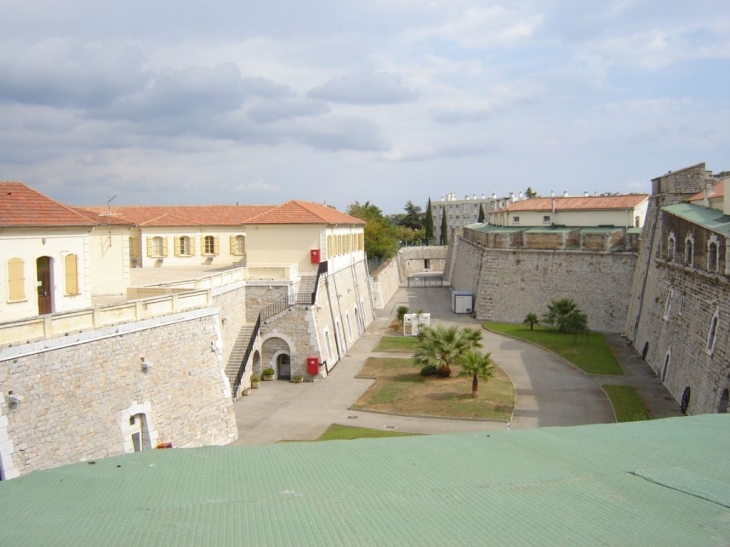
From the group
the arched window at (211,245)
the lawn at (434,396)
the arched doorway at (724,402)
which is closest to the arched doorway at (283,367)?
the lawn at (434,396)

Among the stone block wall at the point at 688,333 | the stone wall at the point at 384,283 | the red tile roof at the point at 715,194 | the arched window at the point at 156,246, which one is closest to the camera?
the stone block wall at the point at 688,333

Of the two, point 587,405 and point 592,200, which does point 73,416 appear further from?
point 592,200

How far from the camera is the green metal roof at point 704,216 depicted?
63.9ft

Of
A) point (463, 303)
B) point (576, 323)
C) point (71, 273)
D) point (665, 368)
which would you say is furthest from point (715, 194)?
point (71, 273)

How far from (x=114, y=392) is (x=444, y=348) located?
13301 mm

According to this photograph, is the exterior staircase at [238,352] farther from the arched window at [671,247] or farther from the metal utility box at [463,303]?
the metal utility box at [463,303]

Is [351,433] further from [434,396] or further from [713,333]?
[713,333]

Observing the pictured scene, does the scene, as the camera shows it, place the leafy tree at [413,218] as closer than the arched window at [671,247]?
No

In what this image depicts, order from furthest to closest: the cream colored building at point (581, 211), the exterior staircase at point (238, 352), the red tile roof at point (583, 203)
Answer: the red tile roof at point (583, 203) < the cream colored building at point (581, 211) < the exterior staircase at point (238, 352)

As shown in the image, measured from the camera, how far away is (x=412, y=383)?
24547 mm

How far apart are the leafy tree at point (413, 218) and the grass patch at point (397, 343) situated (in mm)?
75017

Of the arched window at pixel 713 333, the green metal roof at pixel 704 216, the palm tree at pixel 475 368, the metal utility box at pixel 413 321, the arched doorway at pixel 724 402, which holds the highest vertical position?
the green metal roof at pixel 704 216

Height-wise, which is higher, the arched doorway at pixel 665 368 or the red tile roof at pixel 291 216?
the red tile roof at pixel 291 216

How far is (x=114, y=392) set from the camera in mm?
14258
